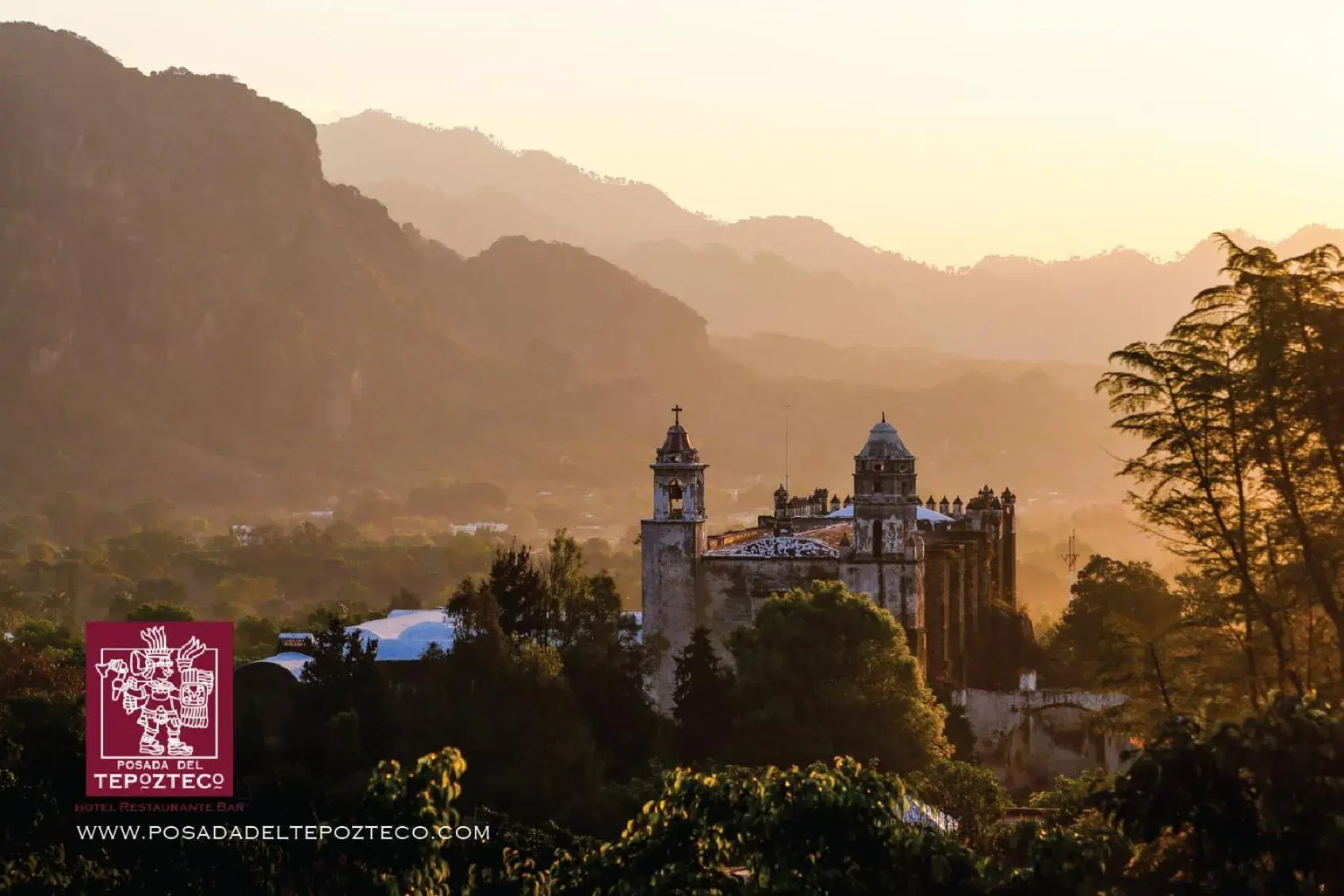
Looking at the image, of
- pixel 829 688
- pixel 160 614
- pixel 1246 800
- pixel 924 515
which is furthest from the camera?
pixel 160 614

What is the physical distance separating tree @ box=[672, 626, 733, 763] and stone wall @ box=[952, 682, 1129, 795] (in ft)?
38.6

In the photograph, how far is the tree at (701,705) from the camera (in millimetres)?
41969

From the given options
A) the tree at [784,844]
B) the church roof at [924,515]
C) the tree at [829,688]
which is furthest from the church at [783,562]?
the tree at [784,844]

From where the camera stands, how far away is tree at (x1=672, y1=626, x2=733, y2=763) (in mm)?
41969

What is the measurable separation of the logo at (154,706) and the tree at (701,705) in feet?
53.1

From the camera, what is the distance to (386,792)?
21750 millimetres

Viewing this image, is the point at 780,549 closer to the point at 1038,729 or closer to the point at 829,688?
the point at 829,688

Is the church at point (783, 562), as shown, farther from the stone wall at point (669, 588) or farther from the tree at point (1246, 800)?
the tree at point (1246, 800)

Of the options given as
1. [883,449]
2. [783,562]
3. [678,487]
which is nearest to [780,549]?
[783,562]

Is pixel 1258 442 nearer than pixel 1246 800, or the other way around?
pixel 1246 800

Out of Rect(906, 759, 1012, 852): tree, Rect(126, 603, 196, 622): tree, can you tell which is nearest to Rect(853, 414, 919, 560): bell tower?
Rect(906, 759, 1012, 852): tree

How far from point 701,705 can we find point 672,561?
27.6 feet

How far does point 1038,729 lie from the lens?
52.4 meters

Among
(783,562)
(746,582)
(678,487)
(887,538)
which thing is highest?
(678,487)
